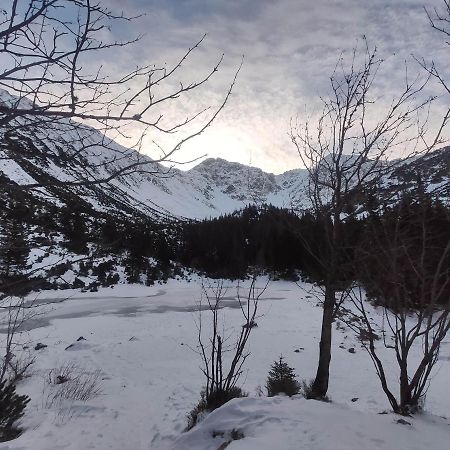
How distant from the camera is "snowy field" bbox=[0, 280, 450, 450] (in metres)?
3.54

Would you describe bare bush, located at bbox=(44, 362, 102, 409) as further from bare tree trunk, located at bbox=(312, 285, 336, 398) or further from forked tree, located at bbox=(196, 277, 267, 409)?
bare tree trunk, located at bbox=(312, 285, 336, 398)

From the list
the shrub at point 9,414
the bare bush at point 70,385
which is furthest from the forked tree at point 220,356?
the shrub at point 9,414

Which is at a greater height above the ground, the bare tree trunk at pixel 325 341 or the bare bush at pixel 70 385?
the bare tree trunk at pixel 325 341

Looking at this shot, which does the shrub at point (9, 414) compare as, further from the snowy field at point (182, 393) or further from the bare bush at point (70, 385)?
the bare bush at point (70, 385)

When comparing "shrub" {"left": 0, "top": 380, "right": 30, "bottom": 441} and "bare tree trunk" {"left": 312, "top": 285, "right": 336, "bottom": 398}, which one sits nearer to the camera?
"shrub" {"left": 0, "top": 380, "right": 30, "bottom": 441}

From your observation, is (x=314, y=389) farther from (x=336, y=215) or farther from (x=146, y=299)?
(x=146, y=299)

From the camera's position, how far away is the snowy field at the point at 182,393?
139 inches

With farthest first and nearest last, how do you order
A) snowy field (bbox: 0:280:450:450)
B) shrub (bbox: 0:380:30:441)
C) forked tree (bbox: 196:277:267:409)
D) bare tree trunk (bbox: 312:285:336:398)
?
bare tree trunk (bbox: 312:285:336:398) → forked tree (bbox: 196:277:267:409) → shrub (bbox: 0:380:30:441) → snowy field (bbox: 0:280:450:450)

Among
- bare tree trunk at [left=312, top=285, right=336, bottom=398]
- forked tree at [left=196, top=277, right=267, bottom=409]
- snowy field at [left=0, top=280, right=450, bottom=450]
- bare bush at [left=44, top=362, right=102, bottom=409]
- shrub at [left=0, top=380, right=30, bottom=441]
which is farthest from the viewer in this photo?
bare bush at [left=44, top=362, right=102, bottom=409]

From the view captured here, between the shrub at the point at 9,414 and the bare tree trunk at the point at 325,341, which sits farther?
the bare tree trunk at the point at 325,341

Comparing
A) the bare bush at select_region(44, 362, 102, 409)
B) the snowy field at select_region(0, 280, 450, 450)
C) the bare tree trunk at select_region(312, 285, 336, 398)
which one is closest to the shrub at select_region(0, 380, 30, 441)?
the snowy field at select_region(0, 280, 450, 450)

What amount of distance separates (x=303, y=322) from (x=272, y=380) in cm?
959

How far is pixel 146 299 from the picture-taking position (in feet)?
73.7

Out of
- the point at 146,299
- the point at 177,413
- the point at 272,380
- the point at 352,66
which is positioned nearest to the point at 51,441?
the point at 177,413
